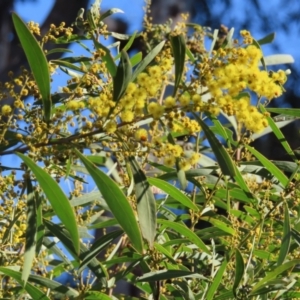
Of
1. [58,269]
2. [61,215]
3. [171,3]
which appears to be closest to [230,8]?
[171,3]

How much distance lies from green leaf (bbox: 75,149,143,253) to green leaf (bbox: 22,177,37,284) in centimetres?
11

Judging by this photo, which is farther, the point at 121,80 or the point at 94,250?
the point at 94,250

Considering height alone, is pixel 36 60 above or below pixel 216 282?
above

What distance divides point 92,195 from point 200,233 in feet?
0.66

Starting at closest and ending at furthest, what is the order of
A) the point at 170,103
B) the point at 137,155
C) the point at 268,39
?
the point at 170,103
the point at 137,155
the point at 268,39

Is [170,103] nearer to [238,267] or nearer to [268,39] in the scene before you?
[238,267]

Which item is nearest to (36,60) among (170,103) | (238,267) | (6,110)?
(6,110)

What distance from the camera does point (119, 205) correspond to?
0.79 m

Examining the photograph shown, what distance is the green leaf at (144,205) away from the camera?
802 millimetres

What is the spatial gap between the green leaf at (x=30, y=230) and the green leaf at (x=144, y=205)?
0.14 meters

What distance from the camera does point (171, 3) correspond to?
131 inches

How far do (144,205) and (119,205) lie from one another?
0.05m

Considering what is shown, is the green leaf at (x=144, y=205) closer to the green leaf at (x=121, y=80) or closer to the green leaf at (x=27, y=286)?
the green leaf at (x=121, y=80)

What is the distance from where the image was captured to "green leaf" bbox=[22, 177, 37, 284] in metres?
0.80
